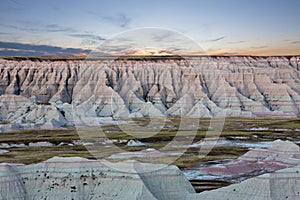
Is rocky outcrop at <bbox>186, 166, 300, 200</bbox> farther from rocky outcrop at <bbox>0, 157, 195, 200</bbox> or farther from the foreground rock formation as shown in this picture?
rocky outcrop at <bbox>0, 157, 195, 200</bbox>

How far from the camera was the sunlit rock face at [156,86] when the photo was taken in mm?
107125

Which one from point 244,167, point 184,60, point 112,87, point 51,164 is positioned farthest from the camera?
point 184,60

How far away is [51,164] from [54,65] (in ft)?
329

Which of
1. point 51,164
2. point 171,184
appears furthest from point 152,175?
point 51,164

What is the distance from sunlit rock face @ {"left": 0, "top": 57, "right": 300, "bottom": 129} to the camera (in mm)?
107125

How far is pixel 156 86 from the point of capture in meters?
123

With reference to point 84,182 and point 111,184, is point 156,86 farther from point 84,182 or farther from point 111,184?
point 111,184

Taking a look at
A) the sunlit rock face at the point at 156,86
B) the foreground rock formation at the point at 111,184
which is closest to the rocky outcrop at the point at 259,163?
the foreground rock formation at the point at 111,184

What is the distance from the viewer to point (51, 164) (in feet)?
97.9

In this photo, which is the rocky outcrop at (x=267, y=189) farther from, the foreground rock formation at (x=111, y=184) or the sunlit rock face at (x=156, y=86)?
the sunlit rock face at (x=156, y=86)

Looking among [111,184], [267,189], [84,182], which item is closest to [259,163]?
[267,189]

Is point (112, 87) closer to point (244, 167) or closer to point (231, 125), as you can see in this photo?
point (231, 125)

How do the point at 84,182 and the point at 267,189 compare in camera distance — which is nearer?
the point at 267,189

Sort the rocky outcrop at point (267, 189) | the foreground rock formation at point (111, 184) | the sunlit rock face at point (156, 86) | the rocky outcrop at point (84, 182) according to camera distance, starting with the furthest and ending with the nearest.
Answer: the sunlit rock face at point (156, 86)
the rocky outcrop at point (84, 182)
the foreground rock formation at point (111, 184)
the rocky outcrop at point (267, 189)
